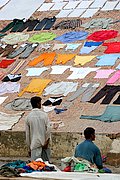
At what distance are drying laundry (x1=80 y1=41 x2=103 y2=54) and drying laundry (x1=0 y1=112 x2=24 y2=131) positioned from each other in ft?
17.8

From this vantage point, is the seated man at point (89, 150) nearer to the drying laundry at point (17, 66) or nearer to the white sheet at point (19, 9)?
the drying laundry at point (17, 66)

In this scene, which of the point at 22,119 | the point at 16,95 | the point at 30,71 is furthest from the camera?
the point at 30,71

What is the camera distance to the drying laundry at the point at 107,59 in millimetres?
21188

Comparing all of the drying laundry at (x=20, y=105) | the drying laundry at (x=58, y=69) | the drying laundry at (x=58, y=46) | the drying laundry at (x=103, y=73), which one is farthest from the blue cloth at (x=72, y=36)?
the drying laundry at (x=20, y=105)

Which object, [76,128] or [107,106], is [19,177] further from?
[107,106]

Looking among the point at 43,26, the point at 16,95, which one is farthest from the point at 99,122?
the point at 43,26

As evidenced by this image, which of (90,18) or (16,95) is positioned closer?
(16,95)

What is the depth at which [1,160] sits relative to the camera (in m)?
15.0

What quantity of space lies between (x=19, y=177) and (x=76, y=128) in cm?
684

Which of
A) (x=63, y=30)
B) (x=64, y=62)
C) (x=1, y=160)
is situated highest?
(x=63, y=30)

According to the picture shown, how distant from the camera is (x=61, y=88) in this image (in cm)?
1961

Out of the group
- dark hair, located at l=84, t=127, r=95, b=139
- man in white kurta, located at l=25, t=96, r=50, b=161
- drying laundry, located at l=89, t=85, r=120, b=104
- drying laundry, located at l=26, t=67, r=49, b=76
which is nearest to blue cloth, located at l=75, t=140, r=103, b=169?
dark hair, located at l=84, t=127, r=95, b=139

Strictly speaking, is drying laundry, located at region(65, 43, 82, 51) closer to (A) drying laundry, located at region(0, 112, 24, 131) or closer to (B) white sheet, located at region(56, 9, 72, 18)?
(B) white sheet, located at region(56, 9, 72, 18)

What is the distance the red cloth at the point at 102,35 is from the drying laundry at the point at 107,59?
1.70m
